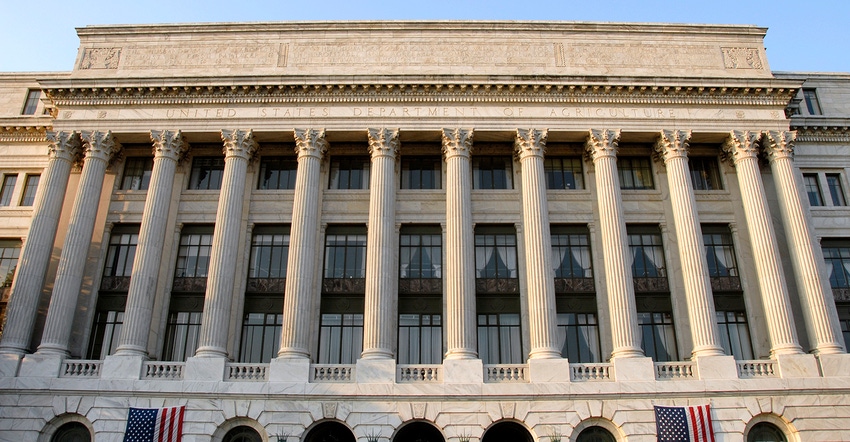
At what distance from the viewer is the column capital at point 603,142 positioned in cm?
3734

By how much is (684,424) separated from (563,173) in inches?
598

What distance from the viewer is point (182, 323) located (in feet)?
117

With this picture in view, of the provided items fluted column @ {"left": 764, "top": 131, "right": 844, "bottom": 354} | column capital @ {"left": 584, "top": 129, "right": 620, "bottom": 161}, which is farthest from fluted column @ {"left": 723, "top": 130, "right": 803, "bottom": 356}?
column capital @ {"left": 584, "top": 129, "right": 620, "bottom": 161}

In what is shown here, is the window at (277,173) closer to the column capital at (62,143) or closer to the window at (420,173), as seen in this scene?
the window at (420,173)

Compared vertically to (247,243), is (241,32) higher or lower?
higher

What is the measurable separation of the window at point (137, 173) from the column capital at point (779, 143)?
34.6 metres

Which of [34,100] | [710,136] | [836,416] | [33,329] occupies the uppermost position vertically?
[34,100]

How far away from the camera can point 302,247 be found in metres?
35.0

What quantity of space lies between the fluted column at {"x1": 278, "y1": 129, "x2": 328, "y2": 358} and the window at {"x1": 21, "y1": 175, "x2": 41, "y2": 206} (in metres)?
16.5

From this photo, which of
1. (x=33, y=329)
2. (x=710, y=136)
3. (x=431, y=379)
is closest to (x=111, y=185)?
(x=33, y=329)

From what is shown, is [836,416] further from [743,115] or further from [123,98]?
[123,98]

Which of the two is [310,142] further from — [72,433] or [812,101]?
[812,101]

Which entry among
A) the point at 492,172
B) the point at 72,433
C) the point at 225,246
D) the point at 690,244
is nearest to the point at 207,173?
the point at 225,246

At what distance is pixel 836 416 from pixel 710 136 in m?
→ 15.5
